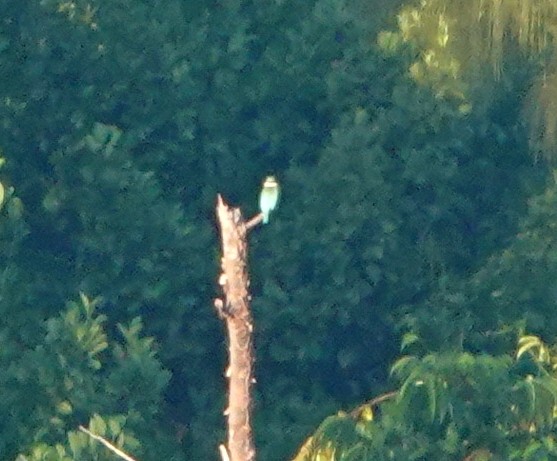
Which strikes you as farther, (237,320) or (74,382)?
(74,382)

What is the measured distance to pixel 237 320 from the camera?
4270mm

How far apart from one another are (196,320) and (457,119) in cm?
178

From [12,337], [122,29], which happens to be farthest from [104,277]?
[122,29]

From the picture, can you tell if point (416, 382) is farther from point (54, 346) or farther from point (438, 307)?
point (438, 307)

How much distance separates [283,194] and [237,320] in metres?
4.75

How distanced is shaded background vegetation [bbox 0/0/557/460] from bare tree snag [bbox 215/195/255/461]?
315 cm

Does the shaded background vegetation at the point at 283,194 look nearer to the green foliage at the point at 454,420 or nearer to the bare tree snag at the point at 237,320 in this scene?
the green foliage at the point at 454,420

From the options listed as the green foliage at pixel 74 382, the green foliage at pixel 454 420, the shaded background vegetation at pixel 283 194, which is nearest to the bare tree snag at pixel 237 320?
the green foliage at pixel 454 420

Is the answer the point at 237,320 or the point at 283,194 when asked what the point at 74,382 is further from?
the point at 237,320

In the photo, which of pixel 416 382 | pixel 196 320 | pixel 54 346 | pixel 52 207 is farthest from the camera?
pixel 196 320

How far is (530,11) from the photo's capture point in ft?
25.0

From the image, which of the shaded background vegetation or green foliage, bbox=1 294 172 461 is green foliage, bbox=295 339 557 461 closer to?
green foliage, bbox=1 294 172 461

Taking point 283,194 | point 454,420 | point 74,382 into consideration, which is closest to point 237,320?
point 454,420

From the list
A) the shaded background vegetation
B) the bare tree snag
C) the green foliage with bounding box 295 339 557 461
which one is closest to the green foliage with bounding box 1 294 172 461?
the shaded background vegetation
